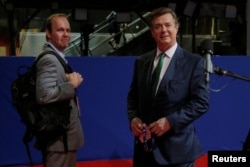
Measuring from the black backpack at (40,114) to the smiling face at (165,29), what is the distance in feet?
2.44

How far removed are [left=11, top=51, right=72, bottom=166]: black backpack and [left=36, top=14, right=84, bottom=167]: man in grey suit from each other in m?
0.04

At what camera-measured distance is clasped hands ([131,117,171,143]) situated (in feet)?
7.17

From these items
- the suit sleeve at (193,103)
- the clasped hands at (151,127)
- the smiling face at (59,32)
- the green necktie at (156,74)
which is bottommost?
the clasped hands at (151,127)

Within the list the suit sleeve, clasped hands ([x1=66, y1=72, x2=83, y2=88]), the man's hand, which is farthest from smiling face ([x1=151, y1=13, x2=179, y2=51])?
clasped hands ([x1=66, y1=72, x2=83, y2=88])

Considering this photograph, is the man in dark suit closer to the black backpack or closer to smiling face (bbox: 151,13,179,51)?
smiling face (bbox: 151,13,179,51)

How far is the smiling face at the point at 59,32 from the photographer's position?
2.77 meters

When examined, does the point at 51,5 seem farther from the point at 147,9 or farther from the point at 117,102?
the point at 117,102

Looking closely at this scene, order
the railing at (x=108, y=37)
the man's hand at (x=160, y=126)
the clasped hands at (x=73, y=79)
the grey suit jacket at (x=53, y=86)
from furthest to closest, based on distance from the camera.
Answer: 1. the railing at (x=108, y=37)
2. the clasped hands at (x=73, y=79)
3. the grey suit jacket at (x=53, y=86)
4. the man's hand at (x=160, y=126)

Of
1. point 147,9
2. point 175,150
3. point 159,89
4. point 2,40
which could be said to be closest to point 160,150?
point 175,150

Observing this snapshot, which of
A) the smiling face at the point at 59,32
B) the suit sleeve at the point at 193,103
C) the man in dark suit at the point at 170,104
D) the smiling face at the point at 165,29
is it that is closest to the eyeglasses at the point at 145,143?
the man in dark suit at the point at 170,104

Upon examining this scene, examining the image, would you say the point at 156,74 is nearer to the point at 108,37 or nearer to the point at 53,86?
the point at 53,86

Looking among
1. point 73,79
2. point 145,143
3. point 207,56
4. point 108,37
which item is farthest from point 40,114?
point 108,37

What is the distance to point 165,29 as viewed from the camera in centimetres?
227

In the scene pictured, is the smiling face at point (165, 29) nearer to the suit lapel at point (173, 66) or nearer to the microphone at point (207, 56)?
the suit lapel at point (173, 66)
